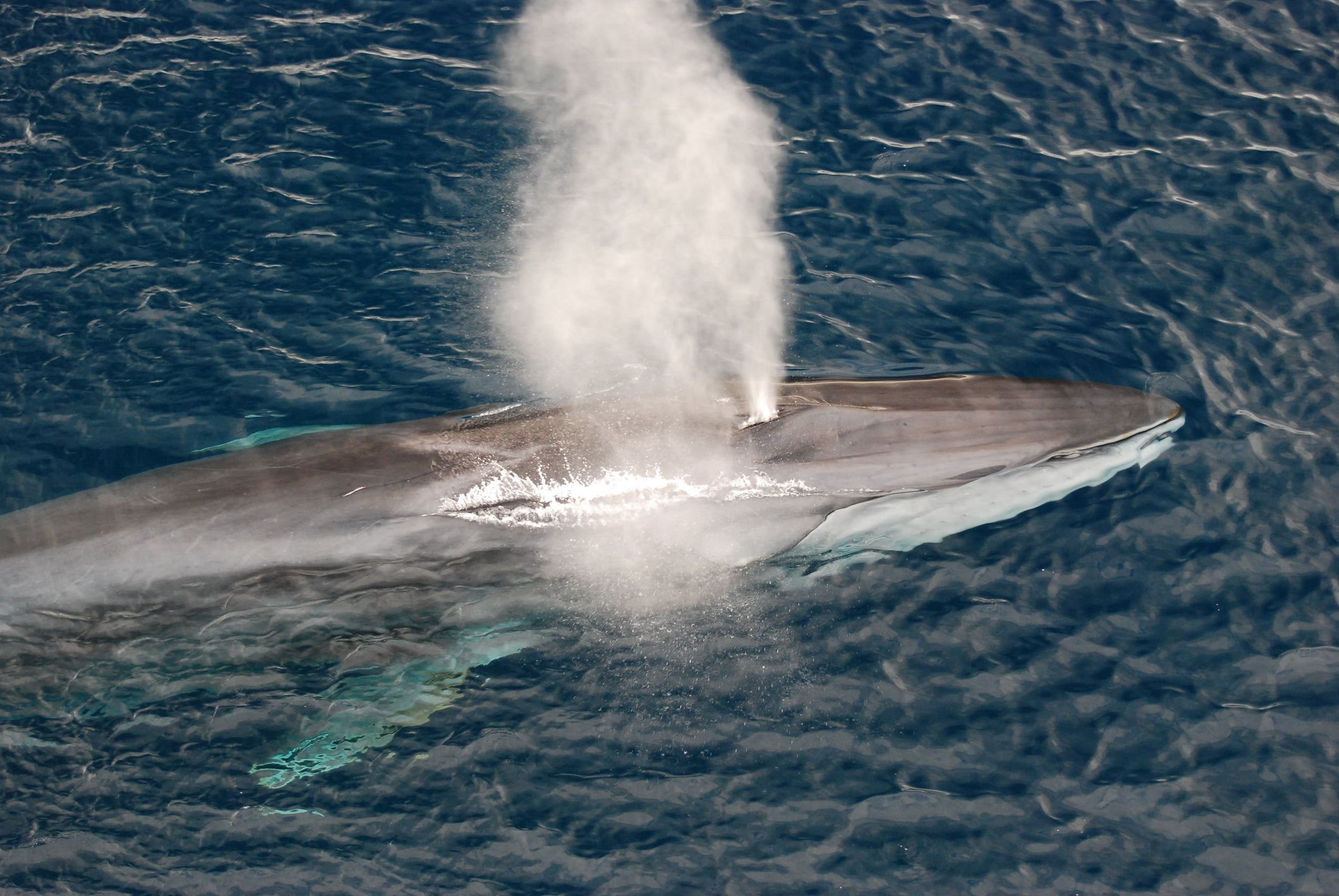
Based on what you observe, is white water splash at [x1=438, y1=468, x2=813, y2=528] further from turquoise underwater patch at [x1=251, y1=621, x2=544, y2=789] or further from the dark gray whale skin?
turquoise underwater patch at [x1=251, y1=621, x2=544, y2=789]

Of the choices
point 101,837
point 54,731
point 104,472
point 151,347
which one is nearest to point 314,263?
point 151,347

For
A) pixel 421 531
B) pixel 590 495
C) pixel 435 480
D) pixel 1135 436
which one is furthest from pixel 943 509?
pixel 421 531

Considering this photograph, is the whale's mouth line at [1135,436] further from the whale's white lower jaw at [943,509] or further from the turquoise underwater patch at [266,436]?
the turquoise underwater patch at [266,436]

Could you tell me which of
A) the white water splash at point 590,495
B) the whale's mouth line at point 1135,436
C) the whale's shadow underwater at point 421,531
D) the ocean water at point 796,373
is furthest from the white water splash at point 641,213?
the whale's mouth line at point 1135,436

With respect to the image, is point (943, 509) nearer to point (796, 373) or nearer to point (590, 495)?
point (796, 373)

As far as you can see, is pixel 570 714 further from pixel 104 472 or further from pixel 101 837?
pixel 104 472

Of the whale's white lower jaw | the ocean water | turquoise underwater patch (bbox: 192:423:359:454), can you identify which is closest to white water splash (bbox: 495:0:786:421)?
the ocean water
